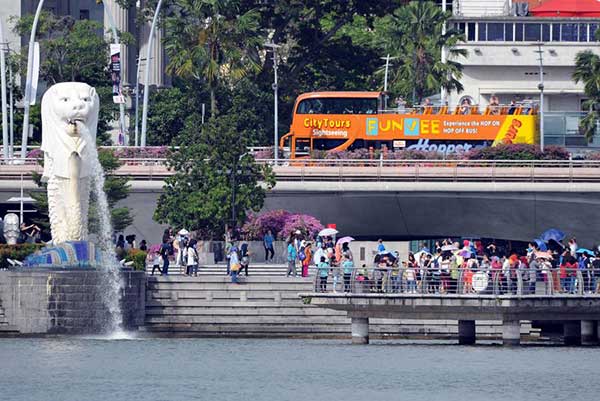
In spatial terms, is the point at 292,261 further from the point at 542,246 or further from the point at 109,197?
the point at 109,197

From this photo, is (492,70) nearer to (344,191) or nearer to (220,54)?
(220,54)

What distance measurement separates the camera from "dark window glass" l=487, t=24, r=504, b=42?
12319 cm

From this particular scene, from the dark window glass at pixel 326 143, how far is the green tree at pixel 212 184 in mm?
19746

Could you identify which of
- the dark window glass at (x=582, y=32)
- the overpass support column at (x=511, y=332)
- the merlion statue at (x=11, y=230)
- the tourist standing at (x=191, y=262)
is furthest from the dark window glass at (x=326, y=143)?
the overpass support column at (x=511, y=332)

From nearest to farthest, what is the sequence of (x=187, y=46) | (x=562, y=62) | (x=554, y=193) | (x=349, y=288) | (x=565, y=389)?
(x=565, y=389)
(x=349, y=288)
(x=554, y=193)
(x=187, y=46)
(x=562, y=62)

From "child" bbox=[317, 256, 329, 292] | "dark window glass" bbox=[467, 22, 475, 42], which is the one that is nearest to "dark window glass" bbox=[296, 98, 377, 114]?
"dark window glass" bbox=[467, 22, 475, 42]

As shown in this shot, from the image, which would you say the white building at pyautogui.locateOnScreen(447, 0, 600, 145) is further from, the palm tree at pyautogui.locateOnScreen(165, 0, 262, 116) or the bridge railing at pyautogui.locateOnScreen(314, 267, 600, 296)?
the bridge railing at pyautogui.locateOnScreen(314, 267, 600, 296)

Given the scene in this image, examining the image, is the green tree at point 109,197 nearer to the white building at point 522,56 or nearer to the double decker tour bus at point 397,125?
the double decker tour bus at point 397,125

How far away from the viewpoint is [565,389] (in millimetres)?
52375

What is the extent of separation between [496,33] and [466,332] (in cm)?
6336

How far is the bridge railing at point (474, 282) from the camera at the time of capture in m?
59.8

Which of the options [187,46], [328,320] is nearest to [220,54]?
[187,46]

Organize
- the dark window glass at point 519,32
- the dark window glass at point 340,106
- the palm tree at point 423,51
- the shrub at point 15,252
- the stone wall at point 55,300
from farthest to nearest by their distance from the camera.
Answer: the dark window glass at point 519,32, the palm tree at point 423,51, the dark window glass at point 340,106, the shrub at point 15,252, the stone wall at point 55,300

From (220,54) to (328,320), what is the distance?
43.7m
